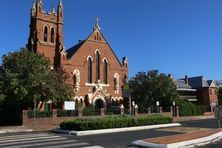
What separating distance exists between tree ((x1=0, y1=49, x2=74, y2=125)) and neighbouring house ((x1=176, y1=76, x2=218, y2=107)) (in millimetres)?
45842

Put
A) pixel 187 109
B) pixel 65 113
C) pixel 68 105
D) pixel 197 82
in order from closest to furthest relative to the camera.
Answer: pixel 68 105
pixel 65 113
pixel 187 109
pixel 197 82

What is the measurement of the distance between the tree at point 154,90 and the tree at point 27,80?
19.7 metres

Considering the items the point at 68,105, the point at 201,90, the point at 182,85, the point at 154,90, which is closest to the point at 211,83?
the point at 201,90

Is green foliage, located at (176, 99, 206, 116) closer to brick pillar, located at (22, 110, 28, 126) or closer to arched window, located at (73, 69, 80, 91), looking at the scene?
arched window, located at (73, 69, 80, 91)

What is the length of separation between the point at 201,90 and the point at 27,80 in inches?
2183

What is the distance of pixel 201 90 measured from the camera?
3221 inches

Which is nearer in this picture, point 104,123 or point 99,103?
point 104,123

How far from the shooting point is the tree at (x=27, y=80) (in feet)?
116

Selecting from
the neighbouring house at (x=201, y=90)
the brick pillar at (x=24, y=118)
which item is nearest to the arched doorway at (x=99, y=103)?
the brick pillar at (x=24, y=118)

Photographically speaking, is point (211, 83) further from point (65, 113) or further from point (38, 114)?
point (38, 114)

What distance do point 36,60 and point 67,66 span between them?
14.8 meters

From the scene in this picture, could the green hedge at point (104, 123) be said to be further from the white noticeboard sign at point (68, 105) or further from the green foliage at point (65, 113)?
the green foliage at point (65, 113)

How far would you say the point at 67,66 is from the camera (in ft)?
171

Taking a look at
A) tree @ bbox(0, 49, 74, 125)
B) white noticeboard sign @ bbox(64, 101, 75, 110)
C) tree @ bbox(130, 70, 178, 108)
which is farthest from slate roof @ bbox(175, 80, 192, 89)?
white noticeboard sign @ bbox(64, 101, 75, 110)
